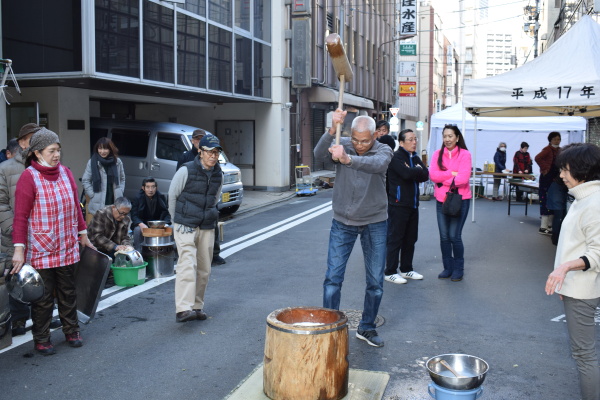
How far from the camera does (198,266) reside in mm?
6332

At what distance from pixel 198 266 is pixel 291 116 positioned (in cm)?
1614

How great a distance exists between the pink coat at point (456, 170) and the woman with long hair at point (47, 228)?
430 centimetres

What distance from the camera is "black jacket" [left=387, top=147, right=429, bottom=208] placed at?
7551 mm

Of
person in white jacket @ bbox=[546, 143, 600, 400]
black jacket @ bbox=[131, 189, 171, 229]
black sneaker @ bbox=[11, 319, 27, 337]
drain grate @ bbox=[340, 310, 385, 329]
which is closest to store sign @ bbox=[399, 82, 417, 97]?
black jacket @ bbox=[131, 189, 171, 229]

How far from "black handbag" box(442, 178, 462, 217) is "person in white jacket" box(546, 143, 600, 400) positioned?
369 cm

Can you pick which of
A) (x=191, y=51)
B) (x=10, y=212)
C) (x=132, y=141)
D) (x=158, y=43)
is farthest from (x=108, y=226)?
(x=191, y=51)

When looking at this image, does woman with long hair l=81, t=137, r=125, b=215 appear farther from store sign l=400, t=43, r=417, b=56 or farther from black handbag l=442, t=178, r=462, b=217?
store sign l=400, t=43, r=417, b=56

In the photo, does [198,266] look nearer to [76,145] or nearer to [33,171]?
[33,171]

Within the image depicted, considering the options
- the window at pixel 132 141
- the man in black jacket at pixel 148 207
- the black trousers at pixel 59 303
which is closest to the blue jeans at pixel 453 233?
the man in black jacket at pixel 148 207

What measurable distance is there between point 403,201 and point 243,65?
11786 mm

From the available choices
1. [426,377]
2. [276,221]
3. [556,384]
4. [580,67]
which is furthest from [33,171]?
[276,221]

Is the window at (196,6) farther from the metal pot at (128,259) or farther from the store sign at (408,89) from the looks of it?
the store sign at (408,89)

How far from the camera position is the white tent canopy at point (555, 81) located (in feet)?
27.4

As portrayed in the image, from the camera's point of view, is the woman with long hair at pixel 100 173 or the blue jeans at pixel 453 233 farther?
the woman with long hair at pixel 100 173
